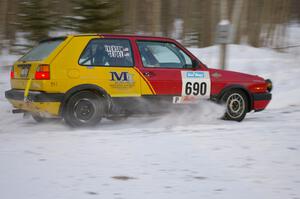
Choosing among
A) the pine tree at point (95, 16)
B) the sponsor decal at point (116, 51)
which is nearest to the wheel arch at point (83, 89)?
the sponsor decal at point (116, 51)

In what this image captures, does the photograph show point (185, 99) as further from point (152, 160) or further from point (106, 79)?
point (152, 160)

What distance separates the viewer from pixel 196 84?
8078mm

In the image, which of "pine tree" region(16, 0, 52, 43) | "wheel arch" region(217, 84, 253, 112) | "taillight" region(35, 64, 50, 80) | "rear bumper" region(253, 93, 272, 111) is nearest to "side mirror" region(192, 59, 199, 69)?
"wheel arch" region(217, 84, 253, 112)

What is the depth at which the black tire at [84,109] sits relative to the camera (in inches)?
285

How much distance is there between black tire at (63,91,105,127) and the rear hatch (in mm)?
616

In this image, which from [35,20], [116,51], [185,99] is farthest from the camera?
[35,20]

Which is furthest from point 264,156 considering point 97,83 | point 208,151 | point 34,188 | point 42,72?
point 42,72

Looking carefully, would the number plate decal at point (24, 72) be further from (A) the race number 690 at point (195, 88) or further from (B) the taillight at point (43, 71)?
(A) the race number 690 at point (195, 88)

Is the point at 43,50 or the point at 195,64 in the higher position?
the point at 43,50

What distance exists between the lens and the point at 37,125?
25.5 ft

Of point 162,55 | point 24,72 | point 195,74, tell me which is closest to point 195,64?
point 195,74

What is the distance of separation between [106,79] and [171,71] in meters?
1.21

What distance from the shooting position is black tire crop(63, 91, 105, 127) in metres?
7.25

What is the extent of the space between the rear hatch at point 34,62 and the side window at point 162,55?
1.42 meters
